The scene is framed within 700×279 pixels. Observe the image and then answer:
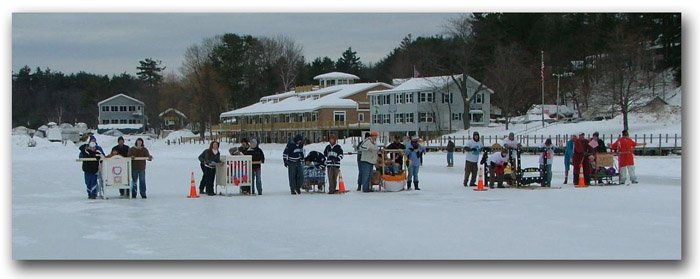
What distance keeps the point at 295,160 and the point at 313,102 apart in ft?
222

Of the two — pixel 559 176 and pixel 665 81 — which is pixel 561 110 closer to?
pixel 665 81

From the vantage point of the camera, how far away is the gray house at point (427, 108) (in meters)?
79.8

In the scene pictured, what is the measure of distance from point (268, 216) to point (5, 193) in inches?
197

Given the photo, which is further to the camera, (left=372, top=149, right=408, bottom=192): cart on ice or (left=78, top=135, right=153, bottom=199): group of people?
(left=372, top=149, right=408, bottom=192): cart on ice

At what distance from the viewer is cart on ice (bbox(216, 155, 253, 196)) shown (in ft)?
66.8

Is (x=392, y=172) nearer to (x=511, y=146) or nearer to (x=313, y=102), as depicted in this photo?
(x=511, y=146)

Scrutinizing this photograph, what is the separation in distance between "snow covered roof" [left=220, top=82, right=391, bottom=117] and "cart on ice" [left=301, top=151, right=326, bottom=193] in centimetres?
6397

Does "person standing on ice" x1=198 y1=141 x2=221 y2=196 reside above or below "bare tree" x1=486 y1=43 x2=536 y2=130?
below

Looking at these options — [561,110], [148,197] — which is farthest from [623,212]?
[561,110]

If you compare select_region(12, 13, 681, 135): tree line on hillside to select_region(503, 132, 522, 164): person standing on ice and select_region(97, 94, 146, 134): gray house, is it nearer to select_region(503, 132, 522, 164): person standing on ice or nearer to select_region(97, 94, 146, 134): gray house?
select_region(97, 94, 146, 134): gray house

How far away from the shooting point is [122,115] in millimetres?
104250

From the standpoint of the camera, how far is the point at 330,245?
482 inches

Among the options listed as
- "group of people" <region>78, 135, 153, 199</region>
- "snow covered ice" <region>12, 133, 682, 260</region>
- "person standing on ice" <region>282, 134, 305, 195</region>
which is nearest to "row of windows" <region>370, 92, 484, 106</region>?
"snow covered ice" <region>12, 133, 682, 260</region>


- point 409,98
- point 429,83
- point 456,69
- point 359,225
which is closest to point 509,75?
point 456,69
